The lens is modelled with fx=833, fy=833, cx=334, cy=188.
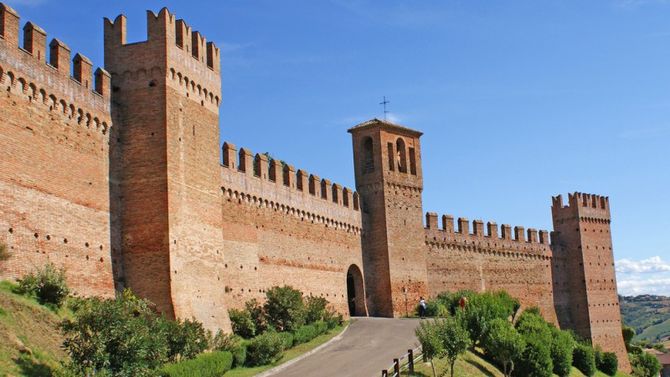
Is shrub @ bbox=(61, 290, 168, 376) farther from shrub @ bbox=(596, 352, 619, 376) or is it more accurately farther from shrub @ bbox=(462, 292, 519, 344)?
shrub @ bbox=(596, 352, 619, 376)

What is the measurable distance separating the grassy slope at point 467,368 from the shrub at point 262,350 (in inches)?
162

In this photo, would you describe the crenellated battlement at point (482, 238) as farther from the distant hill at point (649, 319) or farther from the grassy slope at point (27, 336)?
the distant hill at point (649, 319)

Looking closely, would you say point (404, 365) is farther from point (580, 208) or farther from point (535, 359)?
point (580, 208)

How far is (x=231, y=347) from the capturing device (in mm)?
22391

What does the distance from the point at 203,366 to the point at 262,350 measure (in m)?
3.54

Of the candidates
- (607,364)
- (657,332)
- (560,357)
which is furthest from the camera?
(657,332)

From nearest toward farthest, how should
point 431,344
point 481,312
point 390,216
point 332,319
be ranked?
point 431,344 → point 481,312 → point 332,319 → point 390,216

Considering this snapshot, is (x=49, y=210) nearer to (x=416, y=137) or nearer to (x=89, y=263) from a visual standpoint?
(x=89, y=263)

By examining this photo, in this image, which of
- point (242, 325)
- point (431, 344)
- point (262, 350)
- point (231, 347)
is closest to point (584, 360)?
point (431, 344)

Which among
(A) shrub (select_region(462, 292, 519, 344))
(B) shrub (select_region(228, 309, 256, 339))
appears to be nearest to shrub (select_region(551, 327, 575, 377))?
(A) shrub (select_region(462, 292, 519, 344))

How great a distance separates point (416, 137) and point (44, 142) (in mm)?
21947

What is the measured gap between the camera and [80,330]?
16109mm

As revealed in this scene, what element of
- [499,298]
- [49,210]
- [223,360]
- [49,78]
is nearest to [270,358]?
[223,360]

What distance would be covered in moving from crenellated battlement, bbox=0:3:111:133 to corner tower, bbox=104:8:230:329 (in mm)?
703
